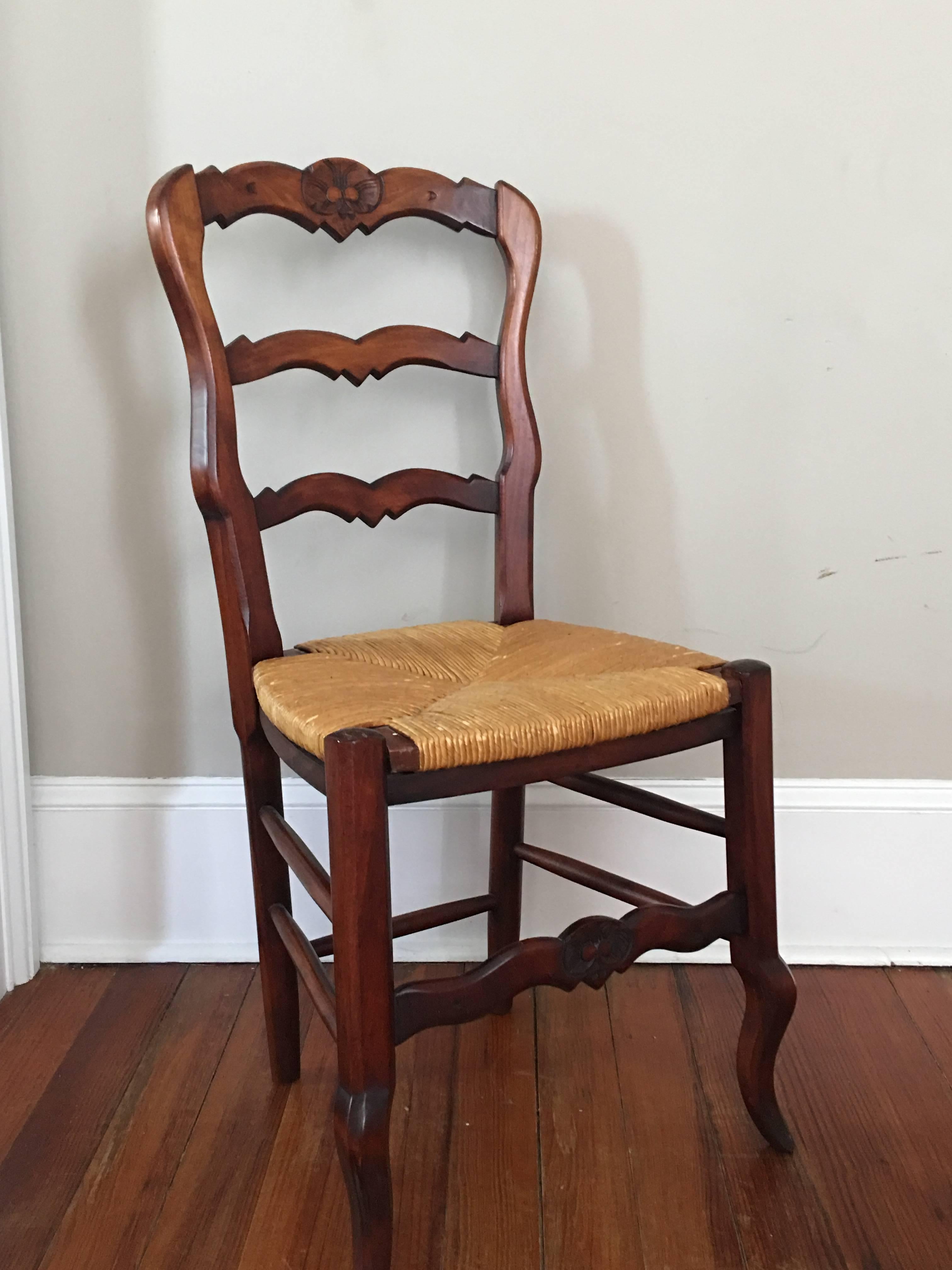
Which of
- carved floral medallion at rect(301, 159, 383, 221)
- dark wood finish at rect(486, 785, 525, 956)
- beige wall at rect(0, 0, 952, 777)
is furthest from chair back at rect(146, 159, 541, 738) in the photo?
dark wood finish at rect(486, 785, 525, 956)

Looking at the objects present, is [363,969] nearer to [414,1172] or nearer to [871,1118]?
[414,1172]

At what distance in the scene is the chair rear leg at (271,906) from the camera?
100 centimetres

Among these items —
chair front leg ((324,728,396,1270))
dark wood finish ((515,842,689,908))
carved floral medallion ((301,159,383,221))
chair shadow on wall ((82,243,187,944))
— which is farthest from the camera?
chair shadow on wall ((82,243,187,944))

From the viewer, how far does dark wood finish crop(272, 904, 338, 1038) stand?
81cm

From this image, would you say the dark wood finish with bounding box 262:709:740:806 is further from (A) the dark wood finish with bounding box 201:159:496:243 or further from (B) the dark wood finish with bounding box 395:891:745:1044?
(A) the dark wood finish with bounding box 201:159:496:243

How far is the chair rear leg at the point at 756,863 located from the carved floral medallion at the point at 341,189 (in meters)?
0.62

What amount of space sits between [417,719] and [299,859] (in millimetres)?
205

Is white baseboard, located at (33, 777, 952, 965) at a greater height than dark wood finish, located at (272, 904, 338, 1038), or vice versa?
dark wood finish, located at (272, 904, 338, 1038)

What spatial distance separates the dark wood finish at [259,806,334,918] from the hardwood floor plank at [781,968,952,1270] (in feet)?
1.75

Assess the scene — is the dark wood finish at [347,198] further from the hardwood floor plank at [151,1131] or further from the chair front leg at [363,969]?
the hardwood floor plank at [151,1131]

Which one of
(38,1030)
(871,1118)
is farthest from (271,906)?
(871,1118)

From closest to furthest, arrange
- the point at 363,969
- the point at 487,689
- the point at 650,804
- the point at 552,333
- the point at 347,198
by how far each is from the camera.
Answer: the point at 363,969
the point at 487,689
the point at 650,804
the point at 347,198
the point at 552,333

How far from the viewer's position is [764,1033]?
36.7 inches

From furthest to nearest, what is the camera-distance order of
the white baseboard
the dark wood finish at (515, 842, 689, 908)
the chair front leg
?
the white baseboard, the dark wood finish at (515, 842, 689, 908), the chair front leg
